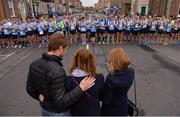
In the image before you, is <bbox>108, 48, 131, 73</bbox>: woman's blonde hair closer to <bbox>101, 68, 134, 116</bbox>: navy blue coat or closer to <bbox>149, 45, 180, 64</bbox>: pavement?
<bbox>101, 68, 134, 116</bbox>: navy blue coat

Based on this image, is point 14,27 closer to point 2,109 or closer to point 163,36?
point 2,109

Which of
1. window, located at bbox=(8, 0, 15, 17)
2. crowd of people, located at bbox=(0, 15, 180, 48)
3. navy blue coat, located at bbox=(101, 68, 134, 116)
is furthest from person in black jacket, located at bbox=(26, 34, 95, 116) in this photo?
window, located at bbox=(8, 0, 15, 17)

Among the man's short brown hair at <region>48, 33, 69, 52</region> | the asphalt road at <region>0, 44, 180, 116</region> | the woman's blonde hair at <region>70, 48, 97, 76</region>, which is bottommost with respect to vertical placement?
the asphalt road at <region>0, 44, 180, 116</region>

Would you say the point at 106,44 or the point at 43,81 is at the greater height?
the point at 43,81

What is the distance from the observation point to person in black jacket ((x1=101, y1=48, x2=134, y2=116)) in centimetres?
243

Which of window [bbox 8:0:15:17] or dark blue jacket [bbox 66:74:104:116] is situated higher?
window [bbox 8:0:15:17]

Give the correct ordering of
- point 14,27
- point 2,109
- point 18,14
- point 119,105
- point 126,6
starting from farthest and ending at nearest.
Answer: point 126,6, point 18,14, point 14,27, point 2,109, point 119,105

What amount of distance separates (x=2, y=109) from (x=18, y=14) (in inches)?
832

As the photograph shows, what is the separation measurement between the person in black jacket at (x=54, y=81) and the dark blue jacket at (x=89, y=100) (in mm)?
68

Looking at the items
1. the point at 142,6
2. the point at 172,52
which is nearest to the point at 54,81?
the point at 172,52

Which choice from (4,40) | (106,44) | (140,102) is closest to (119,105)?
(140,102)

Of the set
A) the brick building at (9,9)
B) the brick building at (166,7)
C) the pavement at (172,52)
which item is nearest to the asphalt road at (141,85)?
the pavement at (172,52)

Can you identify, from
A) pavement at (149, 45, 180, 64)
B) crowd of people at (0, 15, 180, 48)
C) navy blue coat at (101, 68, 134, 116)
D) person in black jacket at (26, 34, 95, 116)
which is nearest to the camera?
person in black jacket at (26, 34, 95, 116)

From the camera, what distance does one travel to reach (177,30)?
42.7ft
